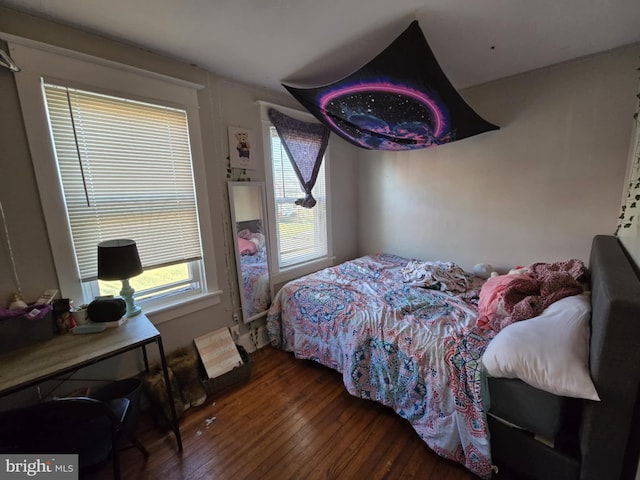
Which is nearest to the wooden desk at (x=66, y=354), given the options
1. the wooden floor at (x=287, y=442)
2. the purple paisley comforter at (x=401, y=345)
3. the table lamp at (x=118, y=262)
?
the wooden floor at (x=287, y=442)

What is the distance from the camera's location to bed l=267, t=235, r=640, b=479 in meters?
0.95

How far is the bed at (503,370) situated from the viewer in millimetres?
950

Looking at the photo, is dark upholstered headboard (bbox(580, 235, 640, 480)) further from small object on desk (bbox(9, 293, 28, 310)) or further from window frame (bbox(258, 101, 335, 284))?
small object on desk (bbox(9, 293, 28, 310))

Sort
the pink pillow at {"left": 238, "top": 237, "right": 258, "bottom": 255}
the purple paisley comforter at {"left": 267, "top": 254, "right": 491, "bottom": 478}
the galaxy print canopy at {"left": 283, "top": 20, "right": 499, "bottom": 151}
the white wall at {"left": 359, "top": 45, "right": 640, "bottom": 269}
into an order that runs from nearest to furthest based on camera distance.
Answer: the purple paisley comforter at {"left": 267, "top": 254, "right": 491, "bottom": 478}, the galaxy print canopy at {"left": 283, "top": 20, "right": 499, "bottom": 151}, the white wall at {"left": 359, "top": 45, "right": 640, "bottom": 269}, the pink pillow at {"left": 238, "top": 237, "right": 258, "bottom": 255}

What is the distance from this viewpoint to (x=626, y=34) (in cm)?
161

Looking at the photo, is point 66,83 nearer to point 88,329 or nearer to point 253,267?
point 88,329

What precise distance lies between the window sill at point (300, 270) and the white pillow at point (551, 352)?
1844 millimetres

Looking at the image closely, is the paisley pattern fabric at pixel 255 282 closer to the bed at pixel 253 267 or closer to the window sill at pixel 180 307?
the bed at pixel 253 267

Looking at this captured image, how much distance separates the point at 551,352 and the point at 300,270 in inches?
83.5

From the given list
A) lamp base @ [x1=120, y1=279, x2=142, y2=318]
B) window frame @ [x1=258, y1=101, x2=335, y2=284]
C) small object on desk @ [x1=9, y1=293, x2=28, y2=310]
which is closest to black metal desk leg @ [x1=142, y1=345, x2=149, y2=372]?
lamp base @ [x1=120, y1=279, x2=142, y2=318]

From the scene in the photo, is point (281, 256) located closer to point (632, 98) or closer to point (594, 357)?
point (594, 357)

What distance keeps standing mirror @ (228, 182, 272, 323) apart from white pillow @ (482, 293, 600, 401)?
1.82 meters

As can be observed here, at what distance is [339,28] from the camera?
1.48 meters

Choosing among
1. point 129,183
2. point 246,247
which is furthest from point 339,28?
point 246,247
